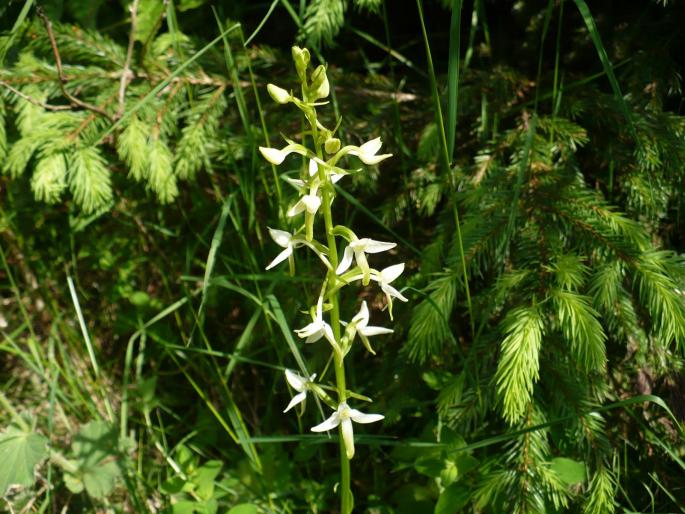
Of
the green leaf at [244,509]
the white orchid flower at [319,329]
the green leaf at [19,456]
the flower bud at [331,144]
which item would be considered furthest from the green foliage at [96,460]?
the flower bud at [331,144]

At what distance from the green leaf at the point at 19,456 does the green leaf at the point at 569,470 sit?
53.9 inches

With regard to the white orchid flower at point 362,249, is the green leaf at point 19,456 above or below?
below

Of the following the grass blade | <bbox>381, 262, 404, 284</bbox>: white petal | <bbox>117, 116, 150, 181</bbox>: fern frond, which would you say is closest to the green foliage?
<bbox>117, 116, 150, 181</bbox>: fern frond

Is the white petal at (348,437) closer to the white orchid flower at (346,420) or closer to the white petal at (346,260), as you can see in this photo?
the white orchid flower at (346,420)

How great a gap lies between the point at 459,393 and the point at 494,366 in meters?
0.17

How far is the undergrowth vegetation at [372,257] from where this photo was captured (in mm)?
1559

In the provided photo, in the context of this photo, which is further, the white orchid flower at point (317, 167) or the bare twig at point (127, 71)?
the bare twig at point (127, 71)

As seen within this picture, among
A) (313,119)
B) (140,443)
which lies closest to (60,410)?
(140,443)

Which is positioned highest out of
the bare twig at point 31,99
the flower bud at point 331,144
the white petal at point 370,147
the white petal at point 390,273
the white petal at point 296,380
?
the flower bud at point 331,144

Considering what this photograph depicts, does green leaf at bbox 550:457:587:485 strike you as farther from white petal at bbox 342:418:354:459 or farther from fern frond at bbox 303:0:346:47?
fern frond at bbox 303:0:346:47

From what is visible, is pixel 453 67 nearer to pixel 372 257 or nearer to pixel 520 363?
pixel 520 363

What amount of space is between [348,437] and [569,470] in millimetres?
623

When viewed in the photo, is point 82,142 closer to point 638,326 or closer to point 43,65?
point 43,65

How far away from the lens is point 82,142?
198cm
